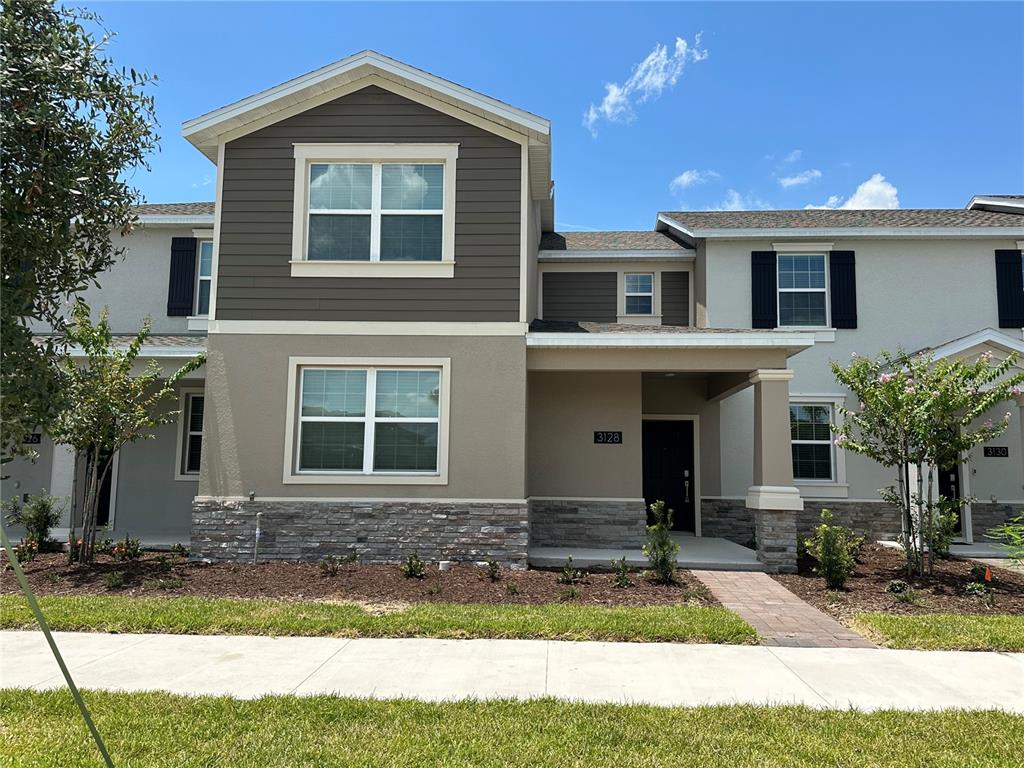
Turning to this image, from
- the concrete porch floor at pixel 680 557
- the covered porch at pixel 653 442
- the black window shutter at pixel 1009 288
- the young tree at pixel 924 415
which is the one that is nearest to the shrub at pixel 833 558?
the covered porch at pixel 653 442

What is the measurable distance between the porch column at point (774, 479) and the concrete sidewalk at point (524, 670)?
12.7ft

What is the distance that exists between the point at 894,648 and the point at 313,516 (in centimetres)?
747

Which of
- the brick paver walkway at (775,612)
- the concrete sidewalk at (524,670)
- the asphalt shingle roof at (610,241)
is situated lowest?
the concrete sidewalk at (524,670)

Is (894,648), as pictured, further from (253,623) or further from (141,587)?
(141,587)

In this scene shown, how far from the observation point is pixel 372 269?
10.9 metres

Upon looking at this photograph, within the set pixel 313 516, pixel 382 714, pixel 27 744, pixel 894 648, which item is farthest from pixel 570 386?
pixel 27 744

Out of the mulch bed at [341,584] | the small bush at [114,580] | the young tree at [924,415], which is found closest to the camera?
the mulch bed at [341,584]

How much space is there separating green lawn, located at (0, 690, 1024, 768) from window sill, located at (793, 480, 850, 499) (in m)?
9.32

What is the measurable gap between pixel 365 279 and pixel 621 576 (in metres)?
5.62

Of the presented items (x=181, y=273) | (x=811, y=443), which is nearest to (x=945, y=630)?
(x=811, y=443)

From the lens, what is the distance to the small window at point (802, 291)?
47.6ft

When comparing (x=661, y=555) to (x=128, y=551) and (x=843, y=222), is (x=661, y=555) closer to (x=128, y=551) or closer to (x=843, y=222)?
(x=128, y=551)

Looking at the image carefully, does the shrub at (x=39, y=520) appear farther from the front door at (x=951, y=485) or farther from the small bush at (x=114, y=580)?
the front door at (x=951, y=485)

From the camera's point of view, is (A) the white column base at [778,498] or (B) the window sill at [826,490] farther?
(B) the window sill at [826,490]
